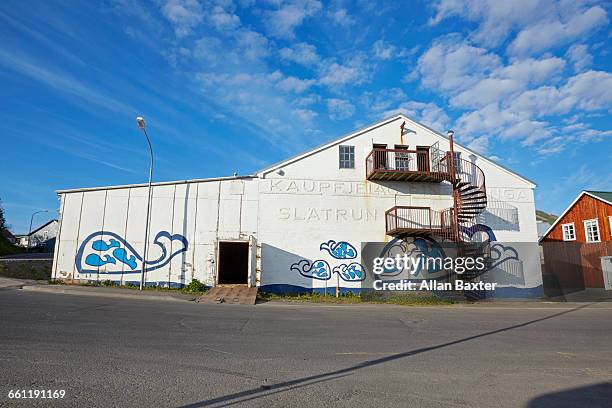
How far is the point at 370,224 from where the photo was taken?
790 inches

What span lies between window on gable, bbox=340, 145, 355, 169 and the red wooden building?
1471 cm

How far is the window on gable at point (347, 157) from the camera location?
815 inches

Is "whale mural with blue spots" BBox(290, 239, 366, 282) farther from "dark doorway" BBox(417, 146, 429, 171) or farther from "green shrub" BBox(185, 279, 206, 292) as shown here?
"dark doorway" BBox(417, 146, 429, 171)

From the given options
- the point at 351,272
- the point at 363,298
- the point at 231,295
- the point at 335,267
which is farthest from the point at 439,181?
the point at 231,295

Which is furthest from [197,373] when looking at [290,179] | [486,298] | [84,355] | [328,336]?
[486,298]

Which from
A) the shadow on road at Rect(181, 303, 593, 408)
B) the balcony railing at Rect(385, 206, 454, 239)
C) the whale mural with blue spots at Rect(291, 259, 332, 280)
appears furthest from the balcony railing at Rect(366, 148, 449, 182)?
the shadow on road at Rect(181, 303, 593, 408)

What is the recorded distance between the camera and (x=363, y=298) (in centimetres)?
1848

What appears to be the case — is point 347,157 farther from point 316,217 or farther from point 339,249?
point 339,249

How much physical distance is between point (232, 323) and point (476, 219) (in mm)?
15846

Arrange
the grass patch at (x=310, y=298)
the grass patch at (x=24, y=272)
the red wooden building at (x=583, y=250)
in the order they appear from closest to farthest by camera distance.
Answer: the grass patch at (x=310, y=298)
the grass patch at (x=24, y=272)
the red wooden building at (x=583, y=250)

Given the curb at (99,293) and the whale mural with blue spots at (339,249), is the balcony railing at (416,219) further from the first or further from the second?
the curb at (99,293)

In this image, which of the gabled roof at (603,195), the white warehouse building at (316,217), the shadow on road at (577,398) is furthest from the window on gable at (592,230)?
the shadow on road at (577,398)

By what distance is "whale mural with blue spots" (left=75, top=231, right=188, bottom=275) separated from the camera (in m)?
18.3

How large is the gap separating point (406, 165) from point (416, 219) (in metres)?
3.03
